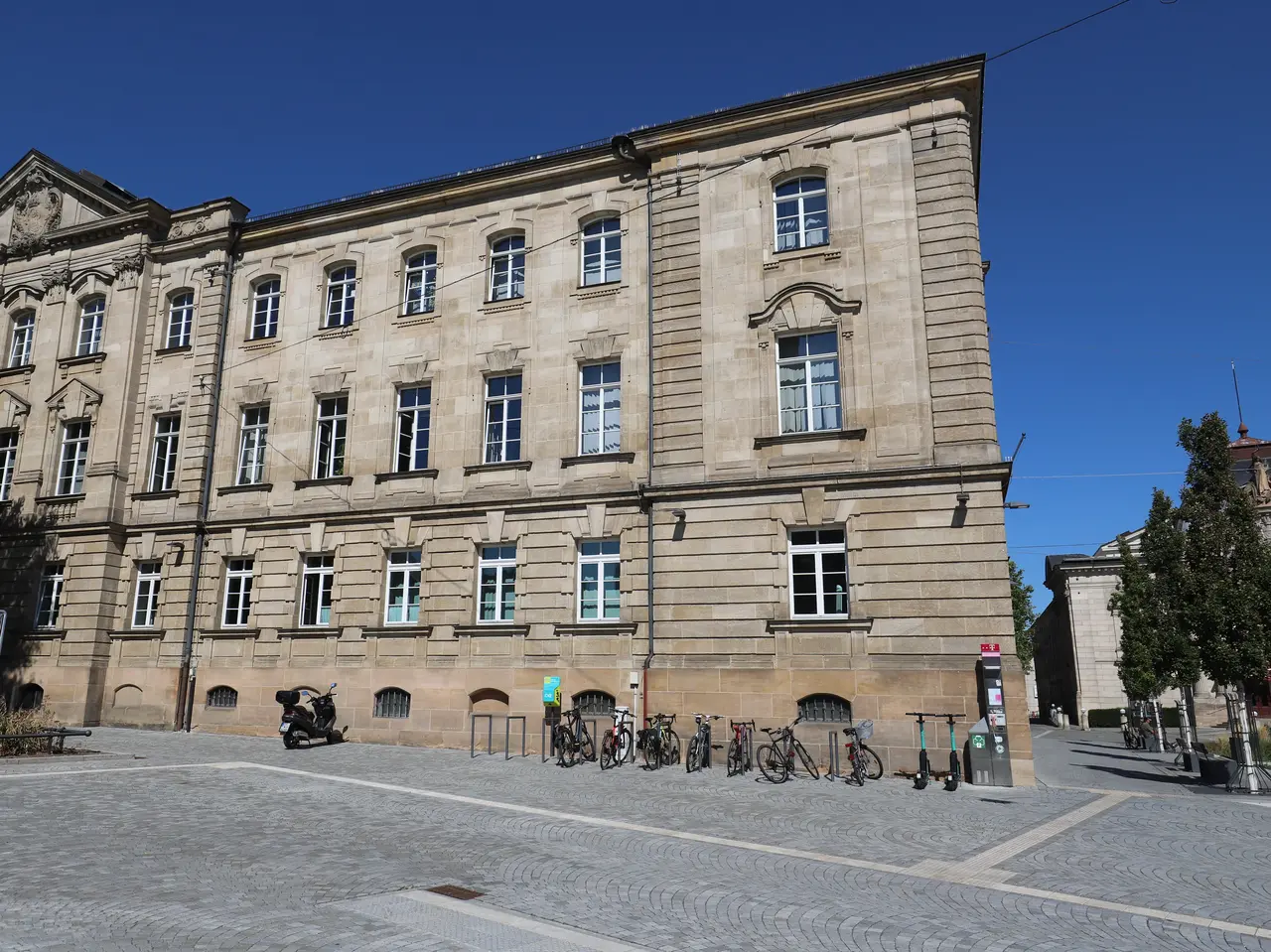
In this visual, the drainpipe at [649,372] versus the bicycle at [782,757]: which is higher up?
the drainpipe at [649,372]

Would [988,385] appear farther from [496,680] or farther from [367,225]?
[367,225]

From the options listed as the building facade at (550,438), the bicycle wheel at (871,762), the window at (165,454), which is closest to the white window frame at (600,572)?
the building facade at (550,438)

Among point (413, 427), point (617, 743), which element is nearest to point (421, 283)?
point (413, 427)

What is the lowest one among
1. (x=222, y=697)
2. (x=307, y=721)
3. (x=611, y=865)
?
(x=611, y=865)

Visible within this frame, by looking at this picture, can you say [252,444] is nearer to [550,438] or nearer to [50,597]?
[50,597]

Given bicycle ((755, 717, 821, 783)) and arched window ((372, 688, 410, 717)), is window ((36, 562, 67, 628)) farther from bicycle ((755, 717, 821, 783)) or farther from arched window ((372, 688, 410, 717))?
bicycle ((755, 717, 821, 783))

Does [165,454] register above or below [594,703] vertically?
above

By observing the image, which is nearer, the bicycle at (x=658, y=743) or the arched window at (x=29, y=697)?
the bicycle at (x=658, y=743)

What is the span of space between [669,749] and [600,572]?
4.41 metres

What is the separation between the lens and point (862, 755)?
16.1 meters

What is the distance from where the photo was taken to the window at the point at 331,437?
24.3 metres

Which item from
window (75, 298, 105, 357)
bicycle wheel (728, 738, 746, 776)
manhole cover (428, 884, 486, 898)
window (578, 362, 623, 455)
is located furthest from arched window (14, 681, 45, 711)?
manhole cover (428, 884, 486, 898)

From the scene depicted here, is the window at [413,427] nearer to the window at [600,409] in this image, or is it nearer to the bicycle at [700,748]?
the window at [600,409]

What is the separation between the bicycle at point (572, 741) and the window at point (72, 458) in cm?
1809
